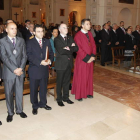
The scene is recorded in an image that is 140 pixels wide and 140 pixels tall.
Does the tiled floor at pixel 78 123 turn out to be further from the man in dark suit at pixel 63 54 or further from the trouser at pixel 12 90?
the man in dark suit at pixel 63 54

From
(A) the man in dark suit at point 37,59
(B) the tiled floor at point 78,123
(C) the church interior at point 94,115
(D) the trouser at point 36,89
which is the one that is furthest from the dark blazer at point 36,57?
(B) the tiled floor at point 78,123

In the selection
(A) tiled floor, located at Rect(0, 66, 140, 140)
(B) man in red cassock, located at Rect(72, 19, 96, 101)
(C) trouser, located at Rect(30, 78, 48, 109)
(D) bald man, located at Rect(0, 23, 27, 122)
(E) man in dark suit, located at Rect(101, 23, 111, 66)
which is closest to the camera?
(A) tiled floor, located at Rect(0, 66, 140, 140)

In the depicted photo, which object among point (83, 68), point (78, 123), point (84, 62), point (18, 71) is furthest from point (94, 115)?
point (18, 71)

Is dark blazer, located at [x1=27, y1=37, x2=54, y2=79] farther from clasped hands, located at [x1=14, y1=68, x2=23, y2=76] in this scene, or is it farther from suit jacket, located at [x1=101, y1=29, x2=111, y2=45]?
suit jacket, located at [x1=101, y1=29, x2=111, y2=45]

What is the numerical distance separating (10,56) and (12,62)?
0.12 m

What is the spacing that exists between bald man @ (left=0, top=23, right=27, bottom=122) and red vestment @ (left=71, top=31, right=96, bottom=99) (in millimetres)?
1473

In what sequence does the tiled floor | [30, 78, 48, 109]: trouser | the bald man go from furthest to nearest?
[30, 78, 48, 109]: trouser
the bald man
the tiled floor

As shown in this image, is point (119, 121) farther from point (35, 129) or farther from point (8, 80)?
point (8, 80)

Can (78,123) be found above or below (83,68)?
below

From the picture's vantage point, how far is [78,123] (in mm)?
3842

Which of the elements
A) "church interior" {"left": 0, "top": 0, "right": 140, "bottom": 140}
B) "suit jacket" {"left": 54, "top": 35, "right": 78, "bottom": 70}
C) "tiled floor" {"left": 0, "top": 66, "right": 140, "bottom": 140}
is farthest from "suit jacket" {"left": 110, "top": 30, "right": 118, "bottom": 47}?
"suit jacket" {"left": 54, "top": 35, "right": 78, "bottom": 70}

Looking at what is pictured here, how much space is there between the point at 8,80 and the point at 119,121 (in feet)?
7.56

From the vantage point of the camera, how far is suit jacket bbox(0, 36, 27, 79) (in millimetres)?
3578

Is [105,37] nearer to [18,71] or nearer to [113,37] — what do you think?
[113,37]
